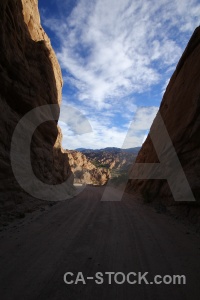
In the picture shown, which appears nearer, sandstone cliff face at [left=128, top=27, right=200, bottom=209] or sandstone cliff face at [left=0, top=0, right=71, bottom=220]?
sandstone cliff face at [left=0, top=0, right=71, bottom=220]

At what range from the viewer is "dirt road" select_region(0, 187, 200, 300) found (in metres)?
3.56

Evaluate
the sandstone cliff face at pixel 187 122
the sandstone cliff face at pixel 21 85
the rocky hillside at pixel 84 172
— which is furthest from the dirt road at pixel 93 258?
the rocky hillside at pixel 84 172

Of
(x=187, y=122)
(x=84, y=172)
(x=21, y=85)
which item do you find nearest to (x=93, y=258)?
(x=187, y=122)

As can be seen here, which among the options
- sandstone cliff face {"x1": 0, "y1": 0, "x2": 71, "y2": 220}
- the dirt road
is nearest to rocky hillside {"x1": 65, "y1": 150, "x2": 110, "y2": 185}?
sandstone cliff face {"x1": 0, "y1": 0, "x2": 71, "y2": 220}

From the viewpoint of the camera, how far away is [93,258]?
489cm

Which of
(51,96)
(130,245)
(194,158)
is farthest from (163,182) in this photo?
(51,96)

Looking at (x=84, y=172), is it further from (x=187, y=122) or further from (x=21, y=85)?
(x=187, y=122)

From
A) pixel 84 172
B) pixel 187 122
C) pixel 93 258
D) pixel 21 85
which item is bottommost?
pixel 84 172

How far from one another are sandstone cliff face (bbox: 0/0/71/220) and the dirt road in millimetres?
2797

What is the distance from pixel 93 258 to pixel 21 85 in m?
10.2

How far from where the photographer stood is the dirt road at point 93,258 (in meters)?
3.56

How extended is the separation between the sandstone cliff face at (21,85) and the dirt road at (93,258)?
280cm

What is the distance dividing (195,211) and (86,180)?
58161 mm

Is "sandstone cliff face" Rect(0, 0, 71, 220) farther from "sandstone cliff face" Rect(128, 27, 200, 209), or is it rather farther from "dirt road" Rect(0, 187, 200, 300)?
"sandstone cliff face" Rect(128, 27, 200, 209)
